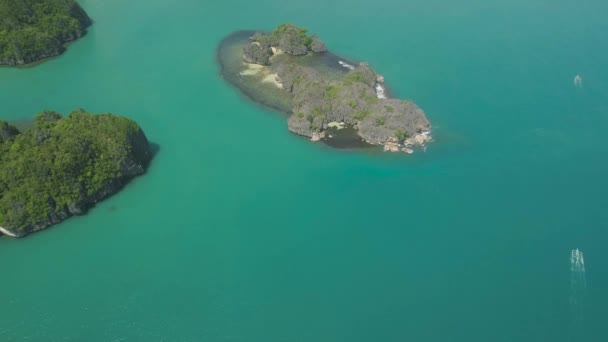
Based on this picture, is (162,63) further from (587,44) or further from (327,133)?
(587,44)

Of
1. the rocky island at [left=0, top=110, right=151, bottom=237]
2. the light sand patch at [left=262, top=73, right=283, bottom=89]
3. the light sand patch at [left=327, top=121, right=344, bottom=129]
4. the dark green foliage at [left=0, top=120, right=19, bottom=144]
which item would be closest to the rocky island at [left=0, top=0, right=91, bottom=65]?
the rocky island at [left=0, top=110, right=151, bottom=237]

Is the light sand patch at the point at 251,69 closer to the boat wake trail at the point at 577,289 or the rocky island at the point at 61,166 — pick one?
the rocky island at the point at 61,166

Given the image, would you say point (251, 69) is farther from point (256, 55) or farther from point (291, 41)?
point (291, 41)

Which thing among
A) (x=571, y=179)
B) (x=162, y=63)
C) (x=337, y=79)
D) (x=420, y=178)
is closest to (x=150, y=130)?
(x=162, y=63)

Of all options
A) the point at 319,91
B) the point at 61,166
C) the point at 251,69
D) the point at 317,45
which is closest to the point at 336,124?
the point at 319,91

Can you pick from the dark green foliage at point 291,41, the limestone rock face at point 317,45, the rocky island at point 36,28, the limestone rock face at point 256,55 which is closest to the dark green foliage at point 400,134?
the dark green foliage at point 291,41
